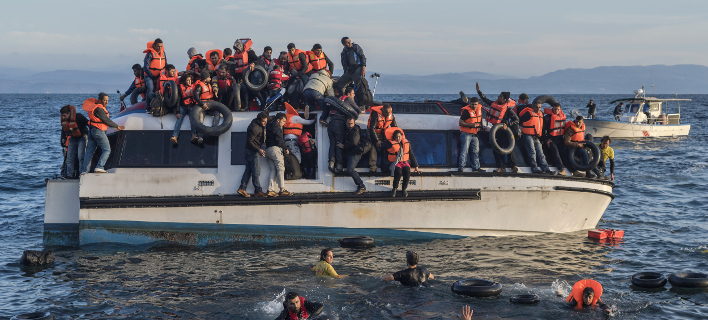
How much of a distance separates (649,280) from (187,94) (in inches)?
344

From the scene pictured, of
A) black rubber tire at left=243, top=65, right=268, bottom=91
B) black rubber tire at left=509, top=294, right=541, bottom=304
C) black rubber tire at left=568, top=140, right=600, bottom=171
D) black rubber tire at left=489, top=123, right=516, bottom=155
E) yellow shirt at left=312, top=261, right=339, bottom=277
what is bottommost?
black rubber tire at left=509, top=294, right=541, bottom=304

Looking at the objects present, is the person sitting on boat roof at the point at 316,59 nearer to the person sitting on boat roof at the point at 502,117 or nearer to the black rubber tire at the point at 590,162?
the person sitting on boat roof at the point at 502,117

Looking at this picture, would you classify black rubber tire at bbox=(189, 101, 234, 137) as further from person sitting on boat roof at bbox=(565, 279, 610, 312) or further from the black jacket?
person sitting on boat roof at bbox=(565, 279, 610, 312)

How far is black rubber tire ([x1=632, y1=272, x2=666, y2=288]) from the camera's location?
33.1 ft

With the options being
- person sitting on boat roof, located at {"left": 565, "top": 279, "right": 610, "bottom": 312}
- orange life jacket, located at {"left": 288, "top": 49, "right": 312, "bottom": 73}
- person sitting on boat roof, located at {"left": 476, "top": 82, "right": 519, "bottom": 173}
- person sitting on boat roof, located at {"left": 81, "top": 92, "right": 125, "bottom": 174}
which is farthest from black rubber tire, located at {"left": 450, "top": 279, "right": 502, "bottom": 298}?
person sitting on boat roof, located at {"left": 81, "top": 92, "right": 125, "bottom": 174}

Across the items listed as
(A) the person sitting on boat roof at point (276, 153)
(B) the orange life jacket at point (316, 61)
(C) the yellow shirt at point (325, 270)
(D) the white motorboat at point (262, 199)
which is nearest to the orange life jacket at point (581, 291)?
(D) the white motorboat at point (262, 199)

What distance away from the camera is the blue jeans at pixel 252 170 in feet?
37.7

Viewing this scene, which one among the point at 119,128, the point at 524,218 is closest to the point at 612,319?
the point at 524,218

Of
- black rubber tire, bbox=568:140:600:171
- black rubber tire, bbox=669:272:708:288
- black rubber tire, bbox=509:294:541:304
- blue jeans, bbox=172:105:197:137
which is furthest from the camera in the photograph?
black rubber tire, bbox=568:140:600:171

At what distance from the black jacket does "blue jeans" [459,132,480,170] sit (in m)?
3.80

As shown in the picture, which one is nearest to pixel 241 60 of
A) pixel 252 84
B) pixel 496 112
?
pixel 252 84

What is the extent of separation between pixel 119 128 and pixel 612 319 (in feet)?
29.7

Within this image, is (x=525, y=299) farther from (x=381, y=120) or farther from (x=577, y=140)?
(x=577, y=140)

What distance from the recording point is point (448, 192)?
11.8 m
